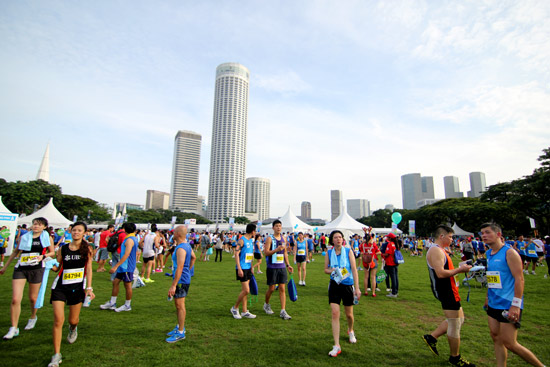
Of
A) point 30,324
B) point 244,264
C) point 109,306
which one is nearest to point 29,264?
point 30,324

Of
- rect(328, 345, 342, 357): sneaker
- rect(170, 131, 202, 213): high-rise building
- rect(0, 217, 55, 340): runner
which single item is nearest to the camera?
rect(328, 345, 342, 357): sneaker

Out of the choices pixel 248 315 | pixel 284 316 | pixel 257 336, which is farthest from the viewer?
pixel 248 315

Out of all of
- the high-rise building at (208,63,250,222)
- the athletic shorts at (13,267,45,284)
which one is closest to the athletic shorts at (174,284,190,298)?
the athletic shorts at (13,267,45,284)

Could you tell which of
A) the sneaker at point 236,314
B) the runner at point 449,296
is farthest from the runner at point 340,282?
the sneaker at point 236,314

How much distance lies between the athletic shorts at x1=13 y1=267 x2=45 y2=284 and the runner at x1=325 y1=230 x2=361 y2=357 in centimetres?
547

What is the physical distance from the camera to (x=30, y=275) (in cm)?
525

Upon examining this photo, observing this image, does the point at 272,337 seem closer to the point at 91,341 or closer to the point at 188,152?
the point at 91,341

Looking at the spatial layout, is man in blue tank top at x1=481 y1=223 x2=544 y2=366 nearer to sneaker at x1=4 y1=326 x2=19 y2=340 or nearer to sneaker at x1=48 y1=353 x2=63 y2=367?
sneaker at x1=48 y1=353 x2=63 y2=367

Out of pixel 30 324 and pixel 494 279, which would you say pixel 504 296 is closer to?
A: pixel 494 279

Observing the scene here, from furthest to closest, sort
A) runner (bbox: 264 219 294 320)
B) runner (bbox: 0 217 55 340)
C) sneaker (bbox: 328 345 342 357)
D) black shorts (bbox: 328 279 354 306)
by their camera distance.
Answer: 1. runner (bbox: 264 219 294 320)
2. runner (bbox: 0 217 55 340)
3. black shorts (bbox: 328 279 354 306)
4. sneaker (bbox: 328 345 342 357)

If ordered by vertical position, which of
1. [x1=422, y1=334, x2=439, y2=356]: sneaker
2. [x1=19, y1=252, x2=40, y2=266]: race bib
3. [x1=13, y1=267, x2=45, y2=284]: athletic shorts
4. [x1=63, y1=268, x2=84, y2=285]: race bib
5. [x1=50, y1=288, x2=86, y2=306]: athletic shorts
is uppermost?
[x1=19, y1=252, x2=40, y2=266]: race bib

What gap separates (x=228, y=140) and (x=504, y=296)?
174m

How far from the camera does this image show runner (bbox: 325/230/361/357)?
4777 mm

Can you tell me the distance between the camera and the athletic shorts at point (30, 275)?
516 cm
